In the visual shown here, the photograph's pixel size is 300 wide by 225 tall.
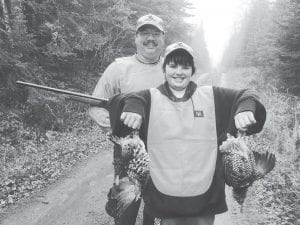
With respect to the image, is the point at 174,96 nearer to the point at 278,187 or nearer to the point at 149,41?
the point at 149,41

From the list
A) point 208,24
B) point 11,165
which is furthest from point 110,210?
point 208,24

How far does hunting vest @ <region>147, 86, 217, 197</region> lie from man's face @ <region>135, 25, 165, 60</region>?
1.25 meters

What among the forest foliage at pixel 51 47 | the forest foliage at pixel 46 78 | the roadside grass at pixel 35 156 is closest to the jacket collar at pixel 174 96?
the roadside grass at pixel 35 156

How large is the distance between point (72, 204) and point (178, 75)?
4418 mm

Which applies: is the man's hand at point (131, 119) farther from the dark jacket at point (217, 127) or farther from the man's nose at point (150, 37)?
the man's nose at point (150, 37)

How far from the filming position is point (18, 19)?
911 cm

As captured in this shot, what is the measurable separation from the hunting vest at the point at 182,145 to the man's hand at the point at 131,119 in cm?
35

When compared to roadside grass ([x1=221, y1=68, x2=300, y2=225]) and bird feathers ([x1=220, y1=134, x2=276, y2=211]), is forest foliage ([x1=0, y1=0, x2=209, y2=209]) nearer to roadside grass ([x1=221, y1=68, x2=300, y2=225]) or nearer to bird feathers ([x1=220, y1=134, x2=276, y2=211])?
roadside grass ([x1=221, y1=68, x2=300, y2=225])

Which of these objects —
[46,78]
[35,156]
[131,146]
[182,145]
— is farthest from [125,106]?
[46,78]

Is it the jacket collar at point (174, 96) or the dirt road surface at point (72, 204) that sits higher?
the jacket collar at point (174, 96)

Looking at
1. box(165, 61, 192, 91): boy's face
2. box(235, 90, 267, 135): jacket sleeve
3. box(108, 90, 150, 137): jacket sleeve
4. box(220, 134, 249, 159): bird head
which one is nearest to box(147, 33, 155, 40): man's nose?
box(165, 61, 192, 91): boy's face

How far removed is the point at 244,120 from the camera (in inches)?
90.4

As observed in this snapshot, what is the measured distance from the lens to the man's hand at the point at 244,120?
2.29 m

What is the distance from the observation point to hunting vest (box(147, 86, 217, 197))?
2635mm
